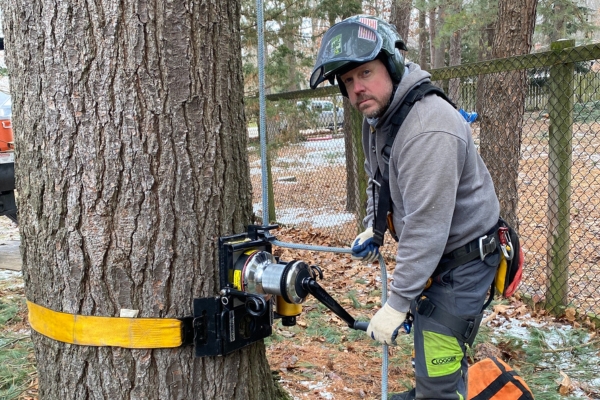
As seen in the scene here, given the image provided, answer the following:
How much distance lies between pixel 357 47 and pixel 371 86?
21 centimetres

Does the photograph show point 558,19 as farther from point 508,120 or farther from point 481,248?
point 481,248

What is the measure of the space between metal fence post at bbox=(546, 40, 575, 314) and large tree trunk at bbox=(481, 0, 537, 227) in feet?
3.84

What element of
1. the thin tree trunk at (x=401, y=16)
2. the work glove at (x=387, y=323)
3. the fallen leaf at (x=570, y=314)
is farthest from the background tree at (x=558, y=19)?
the work glove at (x=387, y=323)

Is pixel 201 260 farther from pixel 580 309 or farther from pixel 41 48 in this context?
pixel 580 309

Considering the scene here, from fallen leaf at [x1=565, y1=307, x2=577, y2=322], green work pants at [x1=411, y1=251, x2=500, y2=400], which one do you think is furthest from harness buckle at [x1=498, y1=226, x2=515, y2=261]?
fallen leaf at [x1=565, y1=307, x2=577, y2=322]

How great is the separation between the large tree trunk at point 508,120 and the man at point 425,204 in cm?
331

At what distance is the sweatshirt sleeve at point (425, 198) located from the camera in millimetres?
2092

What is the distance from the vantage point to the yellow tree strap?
1.85 meters

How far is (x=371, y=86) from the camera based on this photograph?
7.65 feet

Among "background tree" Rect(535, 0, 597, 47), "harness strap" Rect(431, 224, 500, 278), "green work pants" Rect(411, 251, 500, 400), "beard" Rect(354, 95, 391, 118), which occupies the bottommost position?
"green work pants" Rect(411, 251, 500, 400)

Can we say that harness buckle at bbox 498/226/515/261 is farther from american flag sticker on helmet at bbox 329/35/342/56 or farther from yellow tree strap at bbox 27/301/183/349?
yellow tree strap at bbox 27/301/183/349

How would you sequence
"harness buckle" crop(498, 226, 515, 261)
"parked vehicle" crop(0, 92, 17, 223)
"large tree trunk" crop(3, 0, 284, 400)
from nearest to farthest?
"large tree trunk" crop(3, 0, 284, 400) → "harness buckle" crop(498, 226, 515, 261) → "parked vehicle" crop(0, 92, 17, 223)

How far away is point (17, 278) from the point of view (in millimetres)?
5930

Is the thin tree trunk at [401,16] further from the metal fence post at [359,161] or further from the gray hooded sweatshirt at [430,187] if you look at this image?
the gray hooded sweatshirt at [430,187]
